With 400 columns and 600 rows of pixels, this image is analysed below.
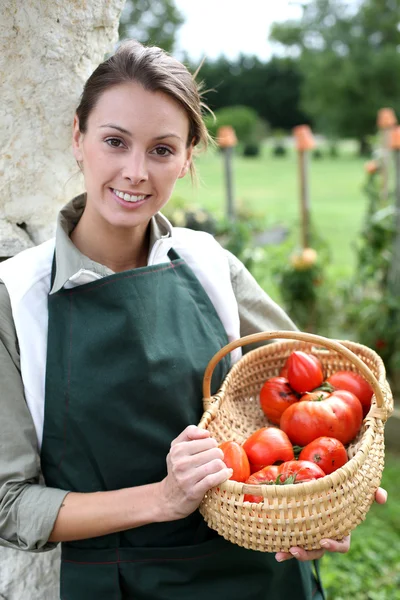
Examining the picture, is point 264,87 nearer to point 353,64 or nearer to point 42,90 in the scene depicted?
point 353,64

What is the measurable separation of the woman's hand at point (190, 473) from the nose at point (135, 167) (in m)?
0.50

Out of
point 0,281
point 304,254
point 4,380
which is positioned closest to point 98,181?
point 0,281

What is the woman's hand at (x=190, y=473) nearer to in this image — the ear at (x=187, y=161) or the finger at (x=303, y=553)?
the finger at (x=303, y=553)

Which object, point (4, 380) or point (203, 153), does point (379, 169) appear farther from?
point (4, 380)

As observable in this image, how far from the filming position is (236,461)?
129 centimetres

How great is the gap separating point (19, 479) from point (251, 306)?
70cm

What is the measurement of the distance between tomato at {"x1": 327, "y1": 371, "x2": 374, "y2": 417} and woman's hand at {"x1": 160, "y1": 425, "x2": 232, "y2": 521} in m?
0.44

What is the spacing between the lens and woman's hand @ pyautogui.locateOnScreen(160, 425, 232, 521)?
1.19 metres

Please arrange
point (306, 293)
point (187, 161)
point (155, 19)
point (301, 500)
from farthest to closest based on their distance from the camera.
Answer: point (155, 19)
point (306, 293)
point (187, 161)
point (301, 500)

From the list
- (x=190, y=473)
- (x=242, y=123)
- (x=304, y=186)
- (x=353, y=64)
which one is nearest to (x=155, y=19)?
(x=304, y=186)

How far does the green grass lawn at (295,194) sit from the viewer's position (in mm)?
8904

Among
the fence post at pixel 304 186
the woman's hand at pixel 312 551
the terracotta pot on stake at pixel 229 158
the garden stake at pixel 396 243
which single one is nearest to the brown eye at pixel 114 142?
the woman's hand at pixel 312 551

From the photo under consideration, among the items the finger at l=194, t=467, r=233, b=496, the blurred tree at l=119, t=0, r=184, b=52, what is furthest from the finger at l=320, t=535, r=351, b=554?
the blurred tree at l=119, t=0, r=184, b=52

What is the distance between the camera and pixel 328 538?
47.1 inches
